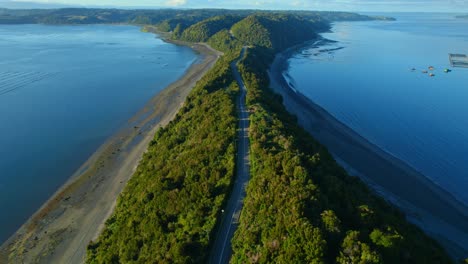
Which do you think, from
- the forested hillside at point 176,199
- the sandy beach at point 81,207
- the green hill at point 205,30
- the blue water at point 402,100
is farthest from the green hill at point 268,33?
the forested hillside at point 176,199

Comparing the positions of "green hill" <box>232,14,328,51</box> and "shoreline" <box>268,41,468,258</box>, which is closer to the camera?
"shoreline" <box>268,41,468,258</box>

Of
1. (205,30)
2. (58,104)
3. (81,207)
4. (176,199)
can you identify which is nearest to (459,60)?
(205,30)

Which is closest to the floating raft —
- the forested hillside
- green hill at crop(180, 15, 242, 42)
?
the forested hillside

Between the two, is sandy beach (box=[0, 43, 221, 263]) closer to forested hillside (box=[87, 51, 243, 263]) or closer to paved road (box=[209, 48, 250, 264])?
forested hillside (box=[87, 51, 243, 263])

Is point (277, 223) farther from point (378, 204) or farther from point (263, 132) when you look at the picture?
point (263, 132)

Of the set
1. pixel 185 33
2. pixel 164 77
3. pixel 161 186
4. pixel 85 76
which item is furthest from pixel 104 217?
pixel 185 33

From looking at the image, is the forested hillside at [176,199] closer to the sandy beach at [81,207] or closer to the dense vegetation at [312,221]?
the sandy beach at [81,207]
